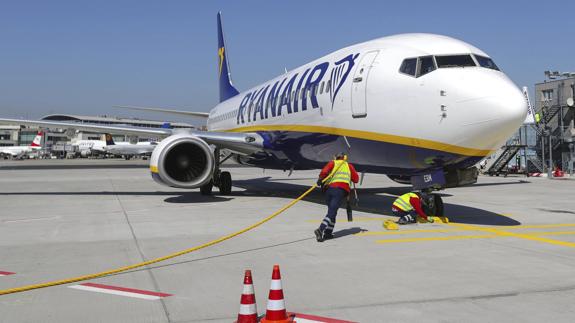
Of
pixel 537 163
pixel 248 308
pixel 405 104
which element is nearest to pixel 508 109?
pixel 405 104

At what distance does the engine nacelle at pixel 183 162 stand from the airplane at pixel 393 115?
0.09ft

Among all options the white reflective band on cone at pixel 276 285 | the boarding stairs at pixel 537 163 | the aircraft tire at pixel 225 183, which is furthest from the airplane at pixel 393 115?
the boarding stairs at pixel 537 163

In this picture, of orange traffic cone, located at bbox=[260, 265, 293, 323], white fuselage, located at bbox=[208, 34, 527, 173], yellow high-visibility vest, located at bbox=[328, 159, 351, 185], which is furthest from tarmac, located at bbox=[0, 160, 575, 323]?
white fuselage, located at bbox=[208, 34, 527, 173]

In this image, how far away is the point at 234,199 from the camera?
50.5 feet

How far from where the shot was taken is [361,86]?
10.2 meters

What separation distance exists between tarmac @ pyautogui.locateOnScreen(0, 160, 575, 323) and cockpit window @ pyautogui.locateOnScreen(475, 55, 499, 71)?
293cm

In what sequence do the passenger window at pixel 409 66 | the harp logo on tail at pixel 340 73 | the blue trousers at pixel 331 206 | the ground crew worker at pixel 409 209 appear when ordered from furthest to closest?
the harp logo on tail at pixel 340 73 < the ground crew worker at pixel 409 209 < the passenger window at pixel 409 66 < the blue trousers at pixel 331 206

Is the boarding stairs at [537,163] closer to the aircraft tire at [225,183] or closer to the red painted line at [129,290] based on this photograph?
the aircraft tire at [225,183]

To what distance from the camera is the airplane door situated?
1009 cm

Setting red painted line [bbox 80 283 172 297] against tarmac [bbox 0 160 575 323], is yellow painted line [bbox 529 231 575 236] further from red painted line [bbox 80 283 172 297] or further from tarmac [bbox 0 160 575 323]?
red painted line [bbox 80 283 172 297]

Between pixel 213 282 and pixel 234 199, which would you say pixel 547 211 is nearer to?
pixel 234 199

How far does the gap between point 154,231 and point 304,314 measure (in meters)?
5.46

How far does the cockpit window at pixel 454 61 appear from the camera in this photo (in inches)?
352

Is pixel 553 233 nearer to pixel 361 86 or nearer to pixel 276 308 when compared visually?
pixel 361 86
